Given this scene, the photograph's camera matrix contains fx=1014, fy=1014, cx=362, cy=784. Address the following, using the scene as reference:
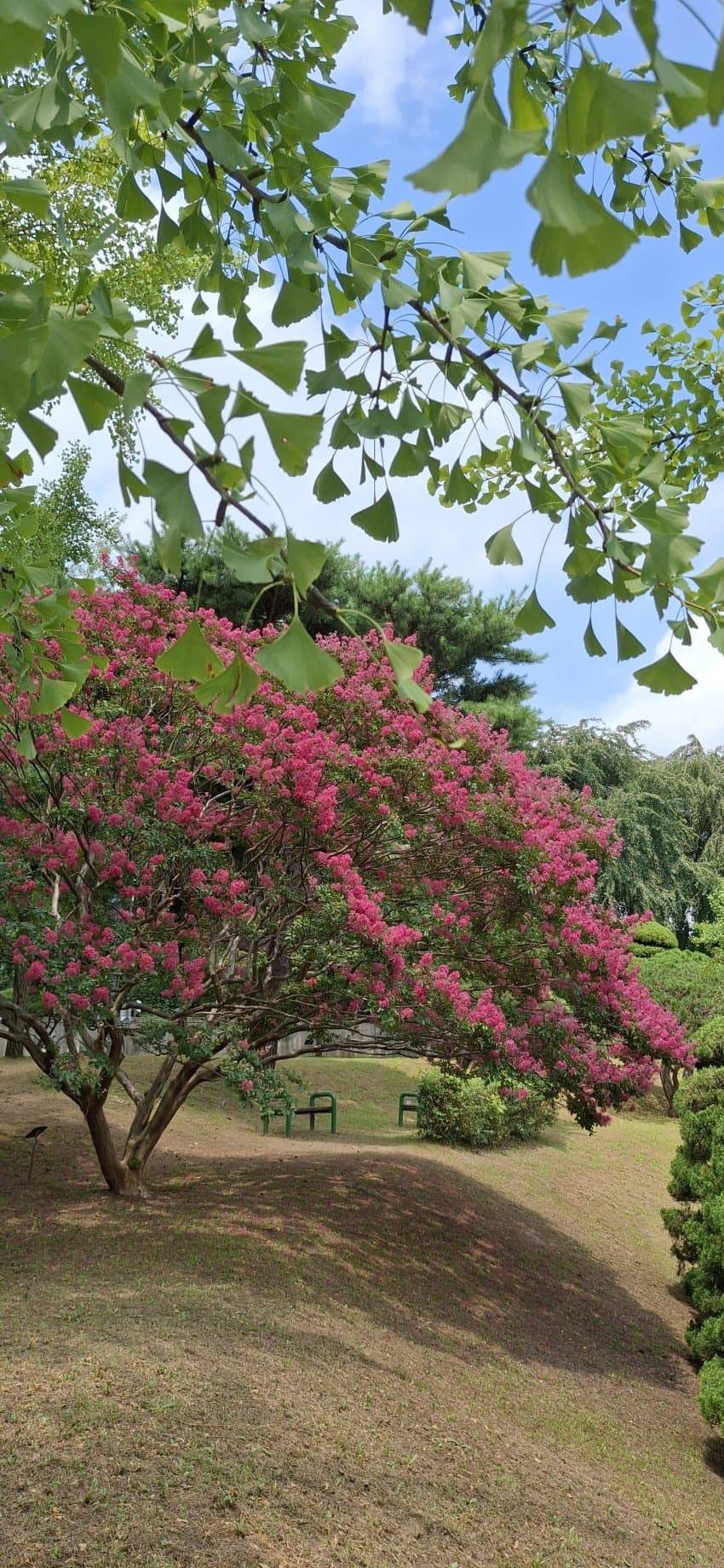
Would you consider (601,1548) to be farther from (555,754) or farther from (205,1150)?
(555,754)

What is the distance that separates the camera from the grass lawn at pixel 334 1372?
11.7 ft

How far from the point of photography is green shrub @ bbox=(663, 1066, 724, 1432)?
662cm

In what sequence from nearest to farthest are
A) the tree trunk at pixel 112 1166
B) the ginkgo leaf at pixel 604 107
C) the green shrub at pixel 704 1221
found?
the ginkgo leaf at pixel 604 107 < the green shrub at pixel 704 1221 < the tree trunk at pixel 112 1166

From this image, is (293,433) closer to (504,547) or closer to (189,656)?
(189,656)

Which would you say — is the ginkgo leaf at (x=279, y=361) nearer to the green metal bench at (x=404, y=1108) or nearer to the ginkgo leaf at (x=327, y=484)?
the ginkgo leaf at (x=327, y=484)

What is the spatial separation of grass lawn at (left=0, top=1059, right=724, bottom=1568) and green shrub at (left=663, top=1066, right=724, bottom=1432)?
40 cm

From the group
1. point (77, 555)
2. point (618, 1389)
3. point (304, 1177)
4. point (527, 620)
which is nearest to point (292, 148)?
point (527, 620)

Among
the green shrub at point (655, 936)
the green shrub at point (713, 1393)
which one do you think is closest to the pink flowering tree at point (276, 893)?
the green shrub at point (713, 1393)

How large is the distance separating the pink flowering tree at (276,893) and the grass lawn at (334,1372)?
104 cm

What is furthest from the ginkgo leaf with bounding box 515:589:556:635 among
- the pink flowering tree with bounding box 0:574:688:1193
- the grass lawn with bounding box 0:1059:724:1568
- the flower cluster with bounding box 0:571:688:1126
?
the flower cluster with bounding box 0:571:688:1126

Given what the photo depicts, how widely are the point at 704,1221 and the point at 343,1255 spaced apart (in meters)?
2.70

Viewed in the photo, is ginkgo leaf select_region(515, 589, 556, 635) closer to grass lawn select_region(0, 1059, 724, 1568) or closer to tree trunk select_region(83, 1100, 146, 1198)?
grass lawn select_region(0, 1059, 724, 1568)

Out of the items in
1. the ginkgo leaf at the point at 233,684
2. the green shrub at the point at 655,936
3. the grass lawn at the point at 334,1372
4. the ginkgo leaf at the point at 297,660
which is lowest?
the grass lawn at the point at 334,1372

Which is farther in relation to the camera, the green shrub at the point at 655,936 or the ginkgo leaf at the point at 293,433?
the green shrub at the point at 655,936
